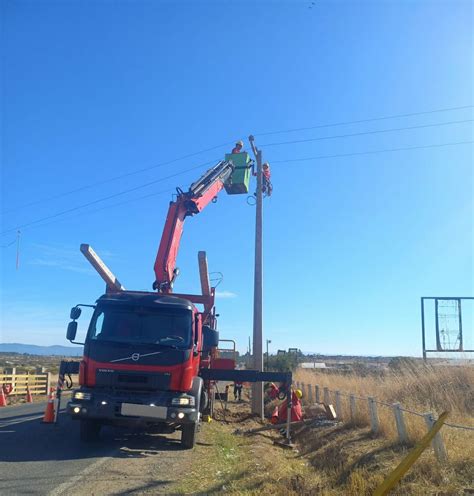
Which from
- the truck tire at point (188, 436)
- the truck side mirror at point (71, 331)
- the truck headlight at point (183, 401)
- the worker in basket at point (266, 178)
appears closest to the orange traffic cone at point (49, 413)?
the truck side mirror at point (71, 331)

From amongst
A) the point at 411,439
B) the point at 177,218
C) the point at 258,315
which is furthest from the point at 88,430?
the point at 258,315

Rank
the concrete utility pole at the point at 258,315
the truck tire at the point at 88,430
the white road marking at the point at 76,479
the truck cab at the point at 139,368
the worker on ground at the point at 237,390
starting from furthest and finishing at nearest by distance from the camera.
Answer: the worker on ground at the point at 237,390 < the concrete utility pole at the point at 258,315 < the truck tire at the point at 88,430 < the truck cab at the point at 139,368 < the white road marking at the point at 76,479

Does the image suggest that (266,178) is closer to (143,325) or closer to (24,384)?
(143,325)

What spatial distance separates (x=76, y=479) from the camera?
23.4 ft

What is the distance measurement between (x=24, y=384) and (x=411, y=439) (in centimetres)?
2370

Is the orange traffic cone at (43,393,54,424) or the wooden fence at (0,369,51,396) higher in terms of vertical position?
the orange traffic cone at (43,393,54,424)

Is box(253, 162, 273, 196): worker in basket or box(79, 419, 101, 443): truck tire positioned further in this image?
box(253, 162, 273, 196): worker in basket

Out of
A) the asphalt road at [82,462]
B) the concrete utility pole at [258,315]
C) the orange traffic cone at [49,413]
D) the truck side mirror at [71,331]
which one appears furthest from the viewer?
the concrete utility pole at [258,315]

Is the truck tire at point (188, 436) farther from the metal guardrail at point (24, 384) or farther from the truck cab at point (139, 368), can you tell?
the metal guardrail at point (24, 384)

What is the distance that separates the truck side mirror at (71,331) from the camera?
10386mm

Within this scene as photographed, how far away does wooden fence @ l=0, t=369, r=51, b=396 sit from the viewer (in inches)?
1005

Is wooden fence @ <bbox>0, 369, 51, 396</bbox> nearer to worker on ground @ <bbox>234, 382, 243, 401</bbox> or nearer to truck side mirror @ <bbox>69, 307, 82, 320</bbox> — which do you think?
worker on ground @ <bbox>234, 382, 243, 401</bbox>

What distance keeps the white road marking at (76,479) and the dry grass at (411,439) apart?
3.49m

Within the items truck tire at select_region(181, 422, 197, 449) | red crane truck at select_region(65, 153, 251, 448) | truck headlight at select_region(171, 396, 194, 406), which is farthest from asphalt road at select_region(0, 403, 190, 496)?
truck headlight at select_region(171, 396, 194, 406)
